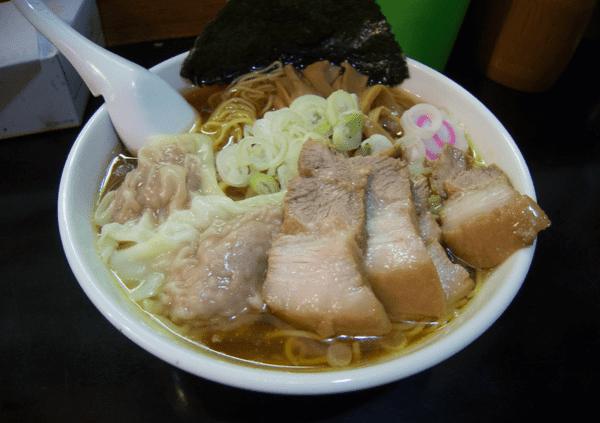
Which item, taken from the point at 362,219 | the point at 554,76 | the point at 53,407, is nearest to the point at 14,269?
the point at 53,407

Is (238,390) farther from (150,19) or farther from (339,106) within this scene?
(150,19)

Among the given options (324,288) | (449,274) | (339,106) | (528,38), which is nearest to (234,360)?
(324,288)

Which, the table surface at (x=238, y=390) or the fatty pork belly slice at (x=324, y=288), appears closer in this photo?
the fatty pork belly slice at (x=324, y=288)

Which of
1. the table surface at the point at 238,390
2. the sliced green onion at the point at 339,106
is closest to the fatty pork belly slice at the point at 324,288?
the table surface at the point at 238,390

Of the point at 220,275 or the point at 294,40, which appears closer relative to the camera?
the point at 220,275

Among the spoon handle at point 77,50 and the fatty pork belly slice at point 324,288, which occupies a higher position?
the spoon handle at point 77,50

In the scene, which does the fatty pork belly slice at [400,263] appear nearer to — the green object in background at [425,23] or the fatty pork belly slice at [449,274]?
the fatty pork belly slice at [449,274]

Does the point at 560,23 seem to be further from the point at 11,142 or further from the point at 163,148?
the point at 11,142
